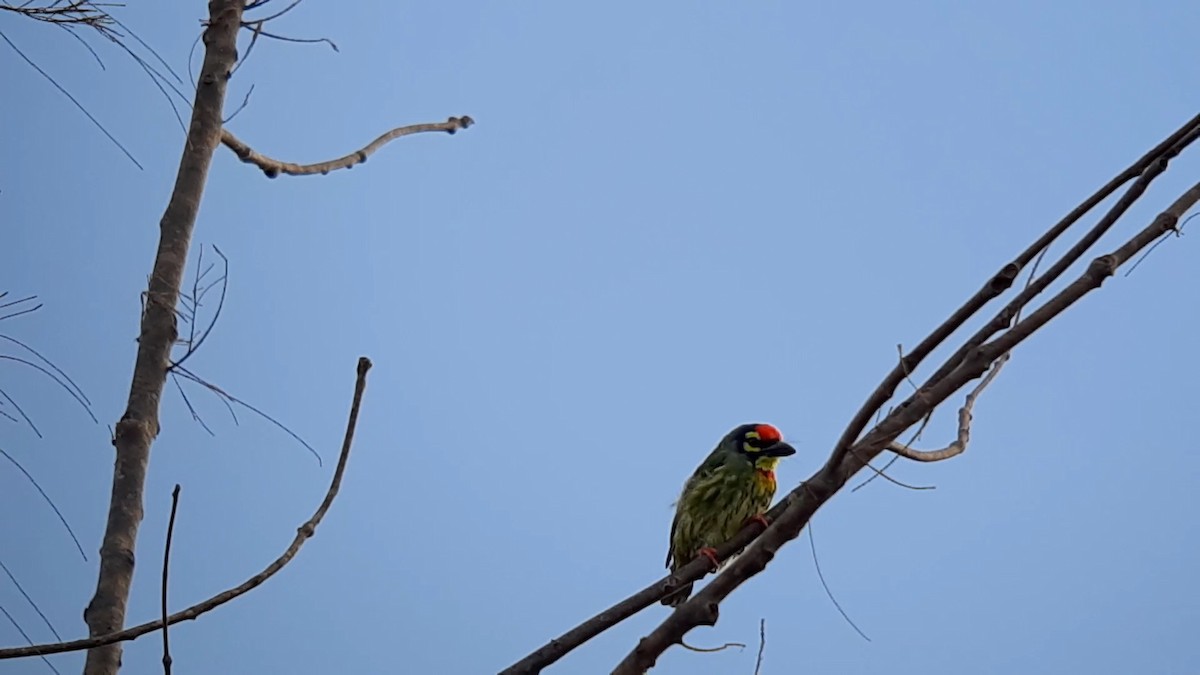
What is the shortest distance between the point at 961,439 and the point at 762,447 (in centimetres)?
254

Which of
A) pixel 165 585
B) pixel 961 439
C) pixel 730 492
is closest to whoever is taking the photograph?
pixel 165 585

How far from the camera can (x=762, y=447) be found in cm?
508

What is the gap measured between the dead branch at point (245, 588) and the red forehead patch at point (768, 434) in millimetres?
3302

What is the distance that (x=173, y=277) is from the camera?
7.77 feet

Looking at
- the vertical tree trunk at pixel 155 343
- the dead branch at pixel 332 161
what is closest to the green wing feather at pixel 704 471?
the dead branch at pixel 332 161

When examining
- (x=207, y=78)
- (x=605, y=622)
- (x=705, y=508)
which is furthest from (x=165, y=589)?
(x=705, y=508)

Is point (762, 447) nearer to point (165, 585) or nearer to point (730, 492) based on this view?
point (730, 492)

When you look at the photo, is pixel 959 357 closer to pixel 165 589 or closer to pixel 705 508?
pixel 165 589

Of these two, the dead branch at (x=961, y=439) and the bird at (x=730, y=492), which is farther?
the bird at (x=730, y=492)

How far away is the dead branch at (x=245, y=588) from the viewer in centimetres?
178

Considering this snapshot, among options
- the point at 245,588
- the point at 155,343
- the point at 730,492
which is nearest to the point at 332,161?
the point at 155,343

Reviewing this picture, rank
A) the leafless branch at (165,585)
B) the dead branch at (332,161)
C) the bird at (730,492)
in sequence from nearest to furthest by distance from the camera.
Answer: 1. the leafless branch at (165,585)
2. the dead branch at (332,161)
3. the bird at (730,492)

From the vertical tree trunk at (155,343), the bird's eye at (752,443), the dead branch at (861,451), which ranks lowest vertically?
the dead branch at (861,451)

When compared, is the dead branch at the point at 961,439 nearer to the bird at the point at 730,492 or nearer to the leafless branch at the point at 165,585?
the leafless branch at the point at 165,585
